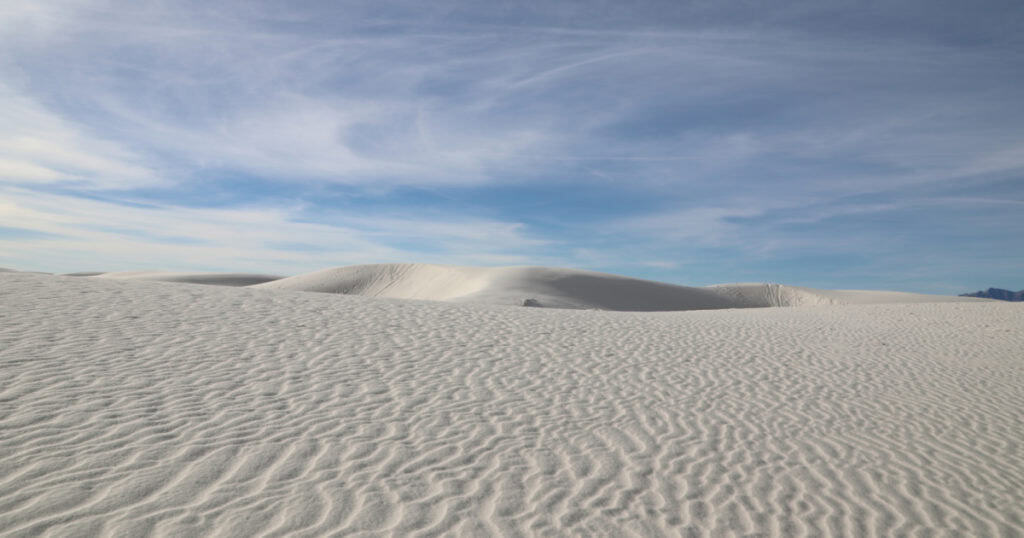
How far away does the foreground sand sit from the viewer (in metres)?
4.91

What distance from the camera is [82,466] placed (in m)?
5.12

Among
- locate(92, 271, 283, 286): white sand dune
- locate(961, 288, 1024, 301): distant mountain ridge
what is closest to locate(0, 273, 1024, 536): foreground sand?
locate(92, 271, 283, 286): white sand dune

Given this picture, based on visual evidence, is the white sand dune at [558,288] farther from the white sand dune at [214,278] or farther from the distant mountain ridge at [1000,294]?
the distant mountain ridge at [1000,294]

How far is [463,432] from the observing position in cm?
686

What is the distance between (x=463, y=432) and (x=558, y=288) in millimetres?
36693

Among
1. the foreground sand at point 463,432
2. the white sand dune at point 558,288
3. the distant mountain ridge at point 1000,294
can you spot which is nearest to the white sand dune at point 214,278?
the white sand dune at point 558,288

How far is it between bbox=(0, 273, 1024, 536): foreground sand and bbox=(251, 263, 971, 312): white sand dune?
80.0ft

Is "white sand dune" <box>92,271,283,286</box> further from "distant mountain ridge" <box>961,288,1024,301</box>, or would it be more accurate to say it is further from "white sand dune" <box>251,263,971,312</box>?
"distant mountain ridge" <box>961,288,1024,301</box>

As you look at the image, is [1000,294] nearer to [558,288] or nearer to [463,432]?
[558,288]

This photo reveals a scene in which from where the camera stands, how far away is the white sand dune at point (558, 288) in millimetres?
42906

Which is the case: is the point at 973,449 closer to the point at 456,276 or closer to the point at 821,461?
the point at 821,461

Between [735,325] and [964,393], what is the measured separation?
26.3ft

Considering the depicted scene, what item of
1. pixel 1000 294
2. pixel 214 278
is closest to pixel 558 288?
pixel 214 278

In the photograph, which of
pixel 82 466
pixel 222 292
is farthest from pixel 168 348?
pixel 222 292
